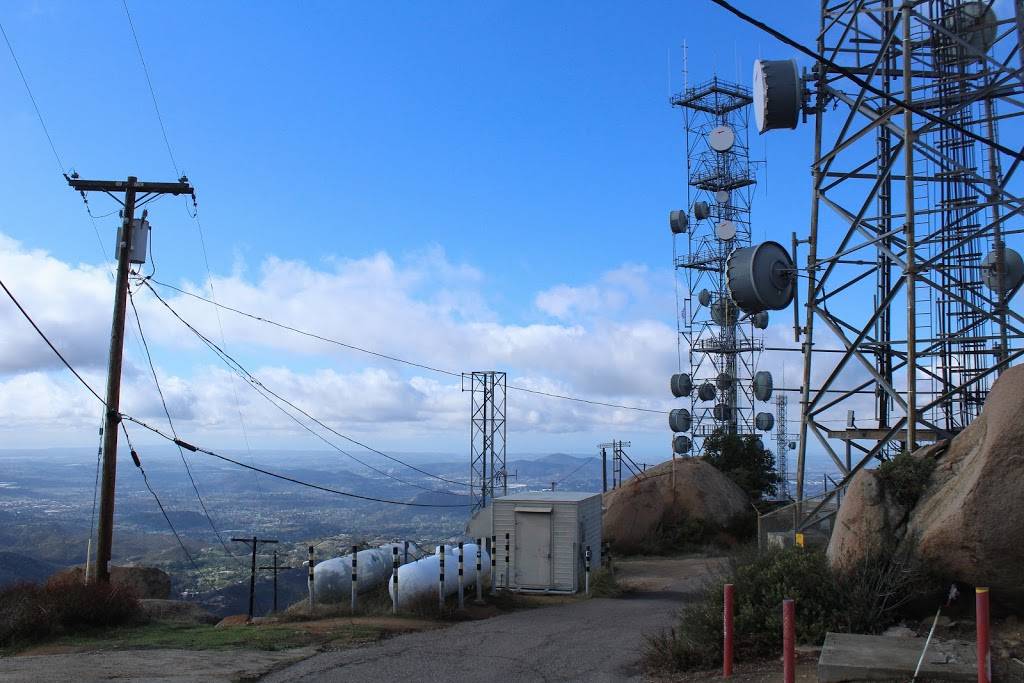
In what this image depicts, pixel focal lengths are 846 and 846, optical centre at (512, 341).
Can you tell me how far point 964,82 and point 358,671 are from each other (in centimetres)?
1454

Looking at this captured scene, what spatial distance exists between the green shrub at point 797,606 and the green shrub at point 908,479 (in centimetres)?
92

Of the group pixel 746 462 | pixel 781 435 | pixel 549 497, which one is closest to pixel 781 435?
pixel 781 435

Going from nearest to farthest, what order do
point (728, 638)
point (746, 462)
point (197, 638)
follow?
point (728, 638), point (197, 638), point (746, 462)

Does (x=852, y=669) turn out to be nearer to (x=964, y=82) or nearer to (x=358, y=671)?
(x=358, y=671)

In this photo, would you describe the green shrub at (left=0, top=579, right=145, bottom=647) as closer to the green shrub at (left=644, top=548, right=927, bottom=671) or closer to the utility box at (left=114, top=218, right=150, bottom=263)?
the utility box at (left=114, top=218, right=150, bottom=263)

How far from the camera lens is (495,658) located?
36.4ft

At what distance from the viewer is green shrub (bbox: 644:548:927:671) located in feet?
29.4

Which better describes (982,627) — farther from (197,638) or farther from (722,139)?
(722,139)

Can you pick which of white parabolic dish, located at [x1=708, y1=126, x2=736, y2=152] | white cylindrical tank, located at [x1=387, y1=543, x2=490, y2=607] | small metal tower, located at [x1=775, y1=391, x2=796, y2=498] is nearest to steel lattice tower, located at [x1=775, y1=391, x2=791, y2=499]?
small metal tower, located at [x1=775, y1=391, x2=796, y2=498]

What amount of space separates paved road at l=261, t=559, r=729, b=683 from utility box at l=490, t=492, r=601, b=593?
1.76 meters

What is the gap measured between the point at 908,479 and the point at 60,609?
1254 centimetres

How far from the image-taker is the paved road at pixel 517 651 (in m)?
9.99

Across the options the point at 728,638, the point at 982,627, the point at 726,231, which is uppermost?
the point at 726,231

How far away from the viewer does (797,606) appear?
930cm
